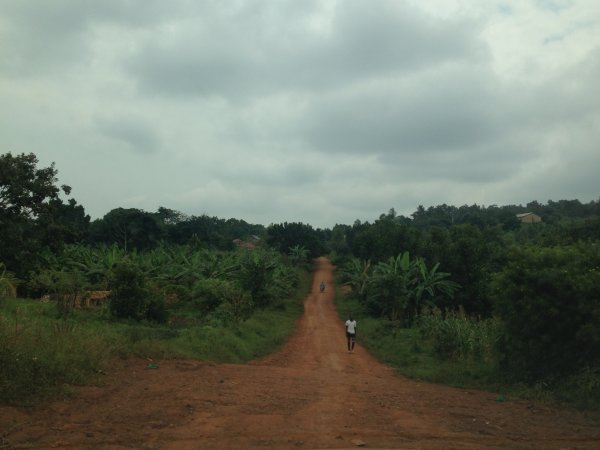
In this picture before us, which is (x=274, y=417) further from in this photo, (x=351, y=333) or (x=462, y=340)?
(x=351, y=333)

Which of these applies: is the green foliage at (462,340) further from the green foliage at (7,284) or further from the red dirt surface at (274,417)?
the green foliage at (7,284)

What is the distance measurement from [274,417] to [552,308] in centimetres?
632

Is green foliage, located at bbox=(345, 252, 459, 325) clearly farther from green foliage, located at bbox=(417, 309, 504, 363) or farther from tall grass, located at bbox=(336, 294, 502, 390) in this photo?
green foliage, located at bbox=(417, 309, 504, 363)

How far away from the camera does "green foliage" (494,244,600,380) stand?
10.8 m

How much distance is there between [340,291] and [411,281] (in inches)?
972

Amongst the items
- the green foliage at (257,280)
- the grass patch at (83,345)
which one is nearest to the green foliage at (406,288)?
the grass patch at (83,345)

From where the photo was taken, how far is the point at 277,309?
110 feet

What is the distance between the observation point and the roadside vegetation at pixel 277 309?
10570 mm

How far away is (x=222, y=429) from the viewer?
7.25 m

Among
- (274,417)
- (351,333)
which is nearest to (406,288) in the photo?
(351,333)

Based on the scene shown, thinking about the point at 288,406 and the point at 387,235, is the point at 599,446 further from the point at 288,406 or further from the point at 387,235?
the point at 387,235

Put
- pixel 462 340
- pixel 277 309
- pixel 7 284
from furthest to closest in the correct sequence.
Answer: pixel 277 309 → pixel 7 284 → pixel 462 340

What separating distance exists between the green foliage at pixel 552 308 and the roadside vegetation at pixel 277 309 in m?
0.03

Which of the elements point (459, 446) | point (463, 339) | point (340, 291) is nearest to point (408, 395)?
point (459, 446)
